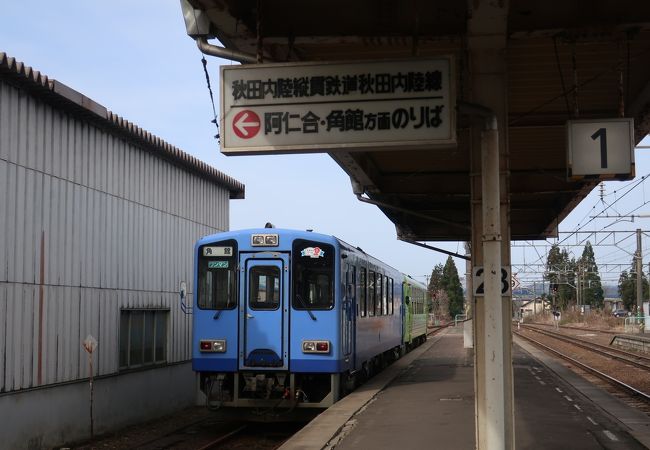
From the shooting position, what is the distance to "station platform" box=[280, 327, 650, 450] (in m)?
9.20

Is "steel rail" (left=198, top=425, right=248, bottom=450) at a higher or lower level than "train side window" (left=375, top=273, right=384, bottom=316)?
lower

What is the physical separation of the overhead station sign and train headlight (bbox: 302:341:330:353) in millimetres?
6244

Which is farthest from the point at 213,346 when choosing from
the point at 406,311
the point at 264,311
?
the point at 406,311

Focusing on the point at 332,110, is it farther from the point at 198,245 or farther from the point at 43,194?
the point at 43,194

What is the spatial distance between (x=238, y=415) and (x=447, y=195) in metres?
7.09

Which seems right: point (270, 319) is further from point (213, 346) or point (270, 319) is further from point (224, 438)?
point (224, 438)

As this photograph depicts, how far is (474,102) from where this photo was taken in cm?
714

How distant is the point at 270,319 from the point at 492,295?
5930 millimetres

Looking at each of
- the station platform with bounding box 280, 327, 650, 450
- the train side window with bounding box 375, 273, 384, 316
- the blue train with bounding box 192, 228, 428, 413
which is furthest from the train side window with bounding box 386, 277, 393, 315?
the blue train with bounding box 192, 228, 428, 413

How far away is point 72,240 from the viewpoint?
1354cm

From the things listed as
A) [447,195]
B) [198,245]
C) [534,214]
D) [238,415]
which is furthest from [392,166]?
[534,214]

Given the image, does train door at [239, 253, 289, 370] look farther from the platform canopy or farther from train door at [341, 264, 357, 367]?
the platform canopy

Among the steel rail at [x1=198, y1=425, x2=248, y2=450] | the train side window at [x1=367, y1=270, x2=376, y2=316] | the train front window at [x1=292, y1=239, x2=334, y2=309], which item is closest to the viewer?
the steel rail at [x1=198, y1=425, x2=248, y2=450]

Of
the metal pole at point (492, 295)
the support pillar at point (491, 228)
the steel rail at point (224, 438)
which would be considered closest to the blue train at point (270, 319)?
the steel rail at point (224, 438)
